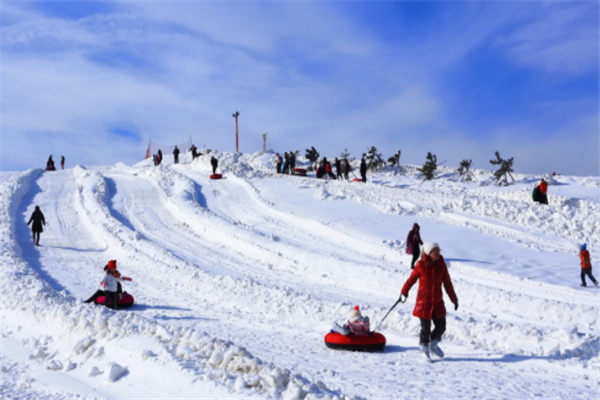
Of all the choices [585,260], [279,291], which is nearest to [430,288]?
[279,291]

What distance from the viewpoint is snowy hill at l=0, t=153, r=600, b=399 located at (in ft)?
22.4

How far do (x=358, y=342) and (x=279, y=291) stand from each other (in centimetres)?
471

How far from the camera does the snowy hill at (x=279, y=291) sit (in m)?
6.84

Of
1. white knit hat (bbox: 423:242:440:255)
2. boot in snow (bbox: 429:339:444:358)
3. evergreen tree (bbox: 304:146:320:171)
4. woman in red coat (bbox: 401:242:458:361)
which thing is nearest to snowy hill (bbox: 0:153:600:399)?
boot in snow (bbox: 429:339:444:358)

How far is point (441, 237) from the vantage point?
797 inches

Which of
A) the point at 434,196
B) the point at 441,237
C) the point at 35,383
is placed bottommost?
the point at 35,383

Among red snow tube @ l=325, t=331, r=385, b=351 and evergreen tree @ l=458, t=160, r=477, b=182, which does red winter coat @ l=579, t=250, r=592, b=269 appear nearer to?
red snow tube @ l=325, t=331, r=385, b=351

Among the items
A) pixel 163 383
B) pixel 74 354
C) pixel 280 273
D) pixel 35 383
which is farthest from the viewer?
pixel 280 273

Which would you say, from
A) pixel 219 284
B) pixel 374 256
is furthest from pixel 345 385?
pixel 374 256

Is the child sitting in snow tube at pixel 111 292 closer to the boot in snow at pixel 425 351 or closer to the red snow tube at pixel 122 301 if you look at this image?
the red snow tube at pixel 122 301

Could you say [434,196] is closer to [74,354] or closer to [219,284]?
[219,284]

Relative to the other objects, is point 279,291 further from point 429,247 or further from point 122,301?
point 429,247

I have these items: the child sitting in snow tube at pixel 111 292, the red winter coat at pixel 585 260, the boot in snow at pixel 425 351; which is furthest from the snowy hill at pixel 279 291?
→ the red winter coat at pixel 585 260

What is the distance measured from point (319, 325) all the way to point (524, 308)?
454 cm
